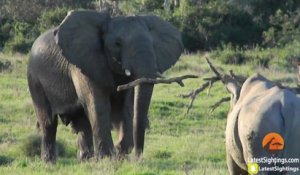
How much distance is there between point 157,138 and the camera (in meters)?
14.1

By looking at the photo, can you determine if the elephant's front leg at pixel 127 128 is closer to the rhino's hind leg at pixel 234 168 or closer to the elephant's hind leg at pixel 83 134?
the elephant's hind leg at pixel 83 134

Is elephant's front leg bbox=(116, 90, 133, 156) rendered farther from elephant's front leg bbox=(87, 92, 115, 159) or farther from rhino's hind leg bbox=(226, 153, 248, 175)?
rhino's hind leg bbox=(226, 153, 248, 175)

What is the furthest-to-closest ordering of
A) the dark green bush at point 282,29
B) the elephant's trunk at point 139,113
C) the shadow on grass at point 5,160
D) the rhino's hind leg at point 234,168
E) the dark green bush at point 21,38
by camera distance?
the dark green bush at point 282,29, the dark green bush at point 21,38, the shadow on grass at point 5,160, the elephant's trunk at point 139,113, the rhino's hind leg at point 234,168

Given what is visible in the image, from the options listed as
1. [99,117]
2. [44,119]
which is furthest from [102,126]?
[44,119]

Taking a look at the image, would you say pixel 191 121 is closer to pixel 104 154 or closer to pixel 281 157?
pixel 104 154

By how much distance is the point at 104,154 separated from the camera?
11.0 m

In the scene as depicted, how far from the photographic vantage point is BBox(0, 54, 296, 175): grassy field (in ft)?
31.4

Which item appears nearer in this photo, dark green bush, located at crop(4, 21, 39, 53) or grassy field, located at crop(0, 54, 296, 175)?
grassy field, located at crop(0, 54, 296, 175)

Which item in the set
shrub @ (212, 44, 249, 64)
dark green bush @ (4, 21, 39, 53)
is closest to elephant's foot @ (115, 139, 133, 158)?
shrub @ (212, 44, 249, 64)

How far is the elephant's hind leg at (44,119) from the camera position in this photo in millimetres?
12438

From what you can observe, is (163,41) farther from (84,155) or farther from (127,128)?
(84,155)

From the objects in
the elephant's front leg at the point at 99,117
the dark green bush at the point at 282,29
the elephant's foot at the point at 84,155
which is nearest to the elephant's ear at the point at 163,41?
the elephant's front leg at the point at 99,117

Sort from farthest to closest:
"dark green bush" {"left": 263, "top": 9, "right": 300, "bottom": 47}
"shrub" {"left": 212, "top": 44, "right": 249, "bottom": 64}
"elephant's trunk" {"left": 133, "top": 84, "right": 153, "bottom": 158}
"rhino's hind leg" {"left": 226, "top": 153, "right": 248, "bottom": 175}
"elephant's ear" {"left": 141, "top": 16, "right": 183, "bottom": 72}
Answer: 1. "dark green bush" {"left": 263, "top": 9, "right": 300, "bottom": 47}
2. "shrub" {"left": 212, "top": 44, "right": 249, "bottom": 64}
3. "elephant's ear" {"left": 141, "top": 16, "right": 183, "bottom": 72}
4. "elephant's trunk" {"left": 133, "top": 84, "right": 153, "bottom": 158}
5. "rhino's hind leg" {"left": 226, "top": 153, "right": 248, "bottom": 175}

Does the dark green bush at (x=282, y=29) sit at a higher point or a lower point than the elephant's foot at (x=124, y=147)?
lower
